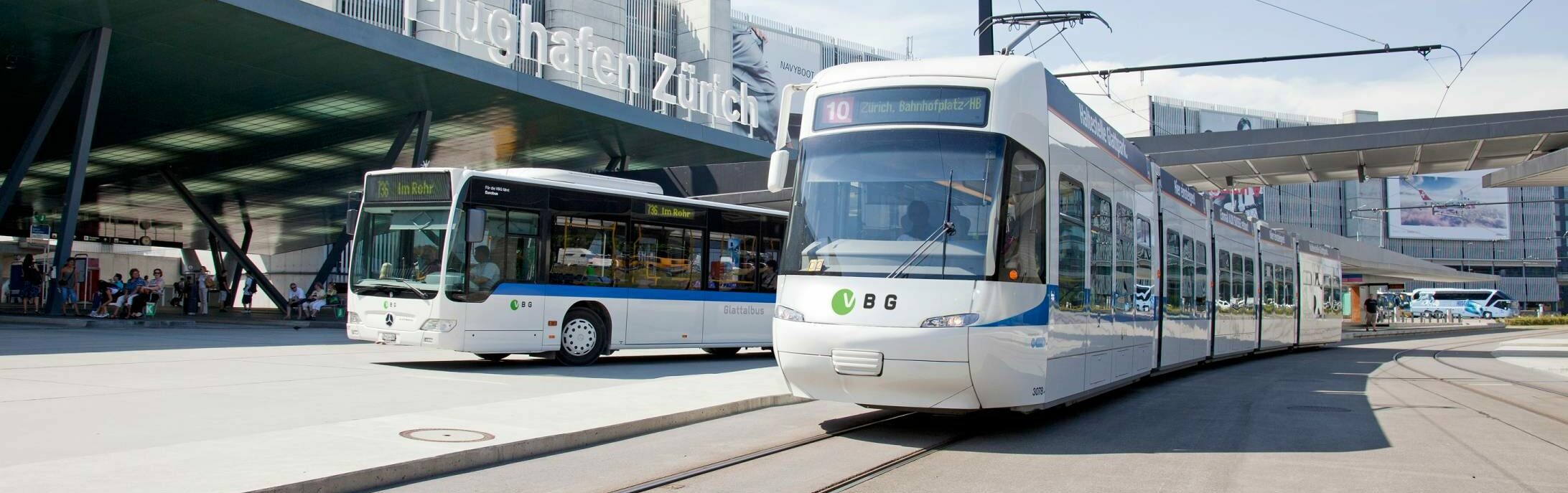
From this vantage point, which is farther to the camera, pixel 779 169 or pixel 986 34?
pixel 986 34

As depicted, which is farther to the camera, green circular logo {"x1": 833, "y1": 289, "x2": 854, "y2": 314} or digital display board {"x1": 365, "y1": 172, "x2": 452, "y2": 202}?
digital display board {"x1": 365, "y1": 172, "x2": 452, "y2": 202}

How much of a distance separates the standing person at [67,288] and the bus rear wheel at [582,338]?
47.5ft

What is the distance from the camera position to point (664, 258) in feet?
56.6

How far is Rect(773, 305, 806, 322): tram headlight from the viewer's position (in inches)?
342

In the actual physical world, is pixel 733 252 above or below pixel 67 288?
above

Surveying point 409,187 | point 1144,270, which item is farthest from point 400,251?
point 1144,270

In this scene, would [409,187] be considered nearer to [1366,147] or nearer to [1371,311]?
[1366,147]

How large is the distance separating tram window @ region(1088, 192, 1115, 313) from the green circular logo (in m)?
2.81

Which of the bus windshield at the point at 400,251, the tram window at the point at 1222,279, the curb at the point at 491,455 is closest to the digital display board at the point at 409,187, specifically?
the bus windshield at the point at 400,251

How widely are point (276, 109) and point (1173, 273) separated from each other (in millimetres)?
24652

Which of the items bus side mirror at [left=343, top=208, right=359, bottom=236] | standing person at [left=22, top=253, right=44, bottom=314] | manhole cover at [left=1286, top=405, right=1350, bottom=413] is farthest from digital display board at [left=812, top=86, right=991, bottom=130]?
standing person at [left=22, top=253, right=44, bottom=314]

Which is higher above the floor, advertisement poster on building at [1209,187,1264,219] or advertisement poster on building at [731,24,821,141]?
advertisement poster on building at [731,24,821,141]

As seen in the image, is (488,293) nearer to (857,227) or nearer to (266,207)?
(857,227)

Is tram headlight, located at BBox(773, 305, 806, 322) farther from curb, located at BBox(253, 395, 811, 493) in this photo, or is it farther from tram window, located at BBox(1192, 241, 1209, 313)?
tram window, located at BBox(1192, 241, 1209, 313)
